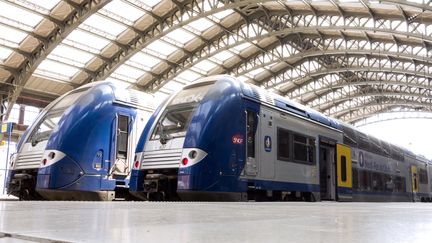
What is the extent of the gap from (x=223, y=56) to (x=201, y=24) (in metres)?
4.53

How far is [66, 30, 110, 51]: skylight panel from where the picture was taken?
917 inches

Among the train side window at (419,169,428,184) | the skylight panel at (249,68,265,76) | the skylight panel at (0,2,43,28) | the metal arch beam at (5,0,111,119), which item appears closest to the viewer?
the skylight panel at (0,2,43,28)

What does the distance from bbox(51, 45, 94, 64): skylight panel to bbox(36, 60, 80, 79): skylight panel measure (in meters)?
0.71

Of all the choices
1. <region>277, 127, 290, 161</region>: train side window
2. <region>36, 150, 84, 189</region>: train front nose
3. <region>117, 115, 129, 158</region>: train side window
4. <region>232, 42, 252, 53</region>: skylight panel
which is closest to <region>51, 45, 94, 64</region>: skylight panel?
<region>232, 42, 252, 53</region>: skylight panel

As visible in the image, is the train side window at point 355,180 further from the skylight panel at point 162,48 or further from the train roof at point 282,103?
the skylight panel at point 162,48

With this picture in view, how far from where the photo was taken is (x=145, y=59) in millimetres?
27891

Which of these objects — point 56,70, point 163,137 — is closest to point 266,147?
point 163,137

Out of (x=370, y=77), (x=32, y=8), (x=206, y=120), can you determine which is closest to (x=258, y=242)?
(x=206, y=120)

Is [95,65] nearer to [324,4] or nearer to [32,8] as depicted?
[32,8]

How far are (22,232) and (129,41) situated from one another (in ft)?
80.0

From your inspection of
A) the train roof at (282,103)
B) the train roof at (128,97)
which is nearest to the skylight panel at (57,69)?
the train roof at (128,97)

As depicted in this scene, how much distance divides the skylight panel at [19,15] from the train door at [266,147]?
15921 millimetres

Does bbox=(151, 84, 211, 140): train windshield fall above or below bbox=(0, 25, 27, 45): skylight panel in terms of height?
below

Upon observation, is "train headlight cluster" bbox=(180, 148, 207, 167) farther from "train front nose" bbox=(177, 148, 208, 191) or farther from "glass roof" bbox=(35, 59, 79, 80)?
"glass roof" bbox=(35, 59, 79, 80)
